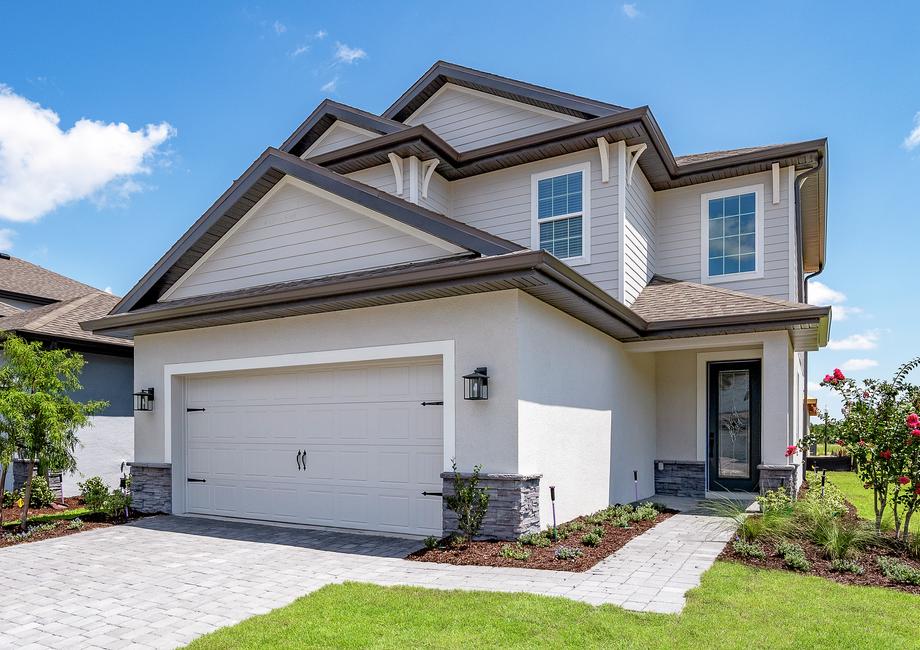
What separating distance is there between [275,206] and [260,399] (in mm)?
2849

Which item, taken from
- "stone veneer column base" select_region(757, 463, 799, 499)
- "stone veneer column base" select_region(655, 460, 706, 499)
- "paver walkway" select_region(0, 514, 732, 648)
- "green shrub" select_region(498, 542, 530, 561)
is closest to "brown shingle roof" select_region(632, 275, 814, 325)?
"stone veneer column base" select_region(757, 463, 799, 499)

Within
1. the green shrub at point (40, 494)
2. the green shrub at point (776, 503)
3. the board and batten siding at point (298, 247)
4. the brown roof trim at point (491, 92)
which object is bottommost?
the green shrub at point (40, 494)

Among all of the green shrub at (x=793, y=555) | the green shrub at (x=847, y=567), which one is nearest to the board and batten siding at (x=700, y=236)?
the green shrub at (x=793, y=555)

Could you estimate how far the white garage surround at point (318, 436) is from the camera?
8102 mm

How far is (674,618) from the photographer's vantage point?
4758 mm

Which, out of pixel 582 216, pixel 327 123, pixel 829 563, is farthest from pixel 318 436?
pixel 327 123

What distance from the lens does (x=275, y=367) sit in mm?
9125

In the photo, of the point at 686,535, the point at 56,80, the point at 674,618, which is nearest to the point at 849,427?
the point at 686,535

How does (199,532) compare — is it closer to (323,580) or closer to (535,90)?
(323,580)

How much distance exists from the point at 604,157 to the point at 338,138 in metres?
5.86

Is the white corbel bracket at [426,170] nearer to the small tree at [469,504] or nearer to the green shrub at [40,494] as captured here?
the small tree at [469,504]

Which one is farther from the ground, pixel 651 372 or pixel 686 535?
pixel 651 372

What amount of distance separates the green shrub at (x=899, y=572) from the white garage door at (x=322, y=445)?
4.64m

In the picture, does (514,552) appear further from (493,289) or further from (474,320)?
(493,289)
